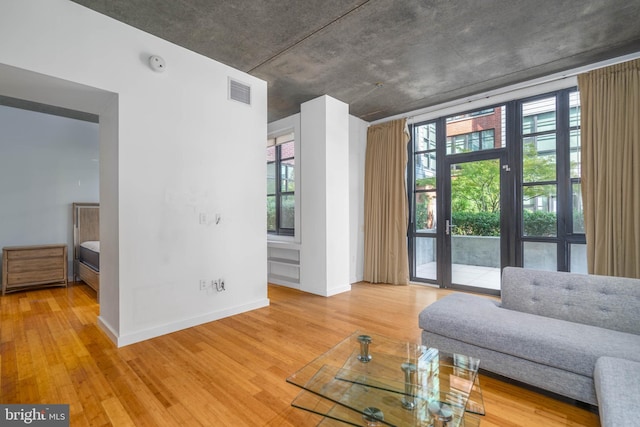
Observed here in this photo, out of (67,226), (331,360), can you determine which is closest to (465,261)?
(331,360)

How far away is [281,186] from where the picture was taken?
5848mm

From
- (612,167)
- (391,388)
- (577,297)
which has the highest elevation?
(612,167)

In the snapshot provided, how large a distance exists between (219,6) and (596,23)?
3.54 meters

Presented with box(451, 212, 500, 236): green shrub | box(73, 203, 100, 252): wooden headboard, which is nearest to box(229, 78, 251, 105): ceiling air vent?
box(451, 212, 500, 236): green shrub

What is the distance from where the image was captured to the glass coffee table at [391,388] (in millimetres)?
1375

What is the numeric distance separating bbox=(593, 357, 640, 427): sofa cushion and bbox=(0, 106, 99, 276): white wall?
711cm

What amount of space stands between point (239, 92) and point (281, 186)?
2.35 meters

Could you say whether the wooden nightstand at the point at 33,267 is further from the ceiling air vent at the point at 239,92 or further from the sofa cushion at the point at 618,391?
the sofa cushion at the point at 618,391

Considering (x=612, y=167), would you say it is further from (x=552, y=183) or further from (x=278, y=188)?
(x=278, y=188)

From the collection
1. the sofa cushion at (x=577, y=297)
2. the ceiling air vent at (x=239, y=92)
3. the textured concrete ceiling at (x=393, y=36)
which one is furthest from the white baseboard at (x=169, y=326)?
the textured concrete ceiling at (x=393, y=36)

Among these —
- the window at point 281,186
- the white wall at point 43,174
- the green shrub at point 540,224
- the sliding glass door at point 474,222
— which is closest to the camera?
the green shrub at point 540,224

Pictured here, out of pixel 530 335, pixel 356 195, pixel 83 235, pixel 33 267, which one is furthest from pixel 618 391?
pixel 83 235

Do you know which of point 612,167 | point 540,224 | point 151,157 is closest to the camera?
point 151,157

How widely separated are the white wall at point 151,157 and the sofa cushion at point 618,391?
3.24 m
